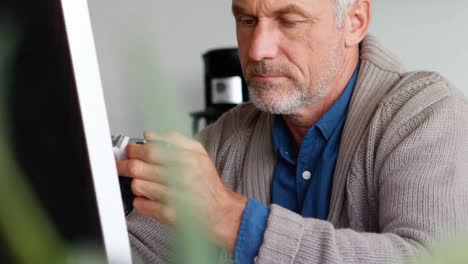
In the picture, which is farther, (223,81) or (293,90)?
(223,81)

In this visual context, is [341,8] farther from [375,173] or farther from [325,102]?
[375,173]

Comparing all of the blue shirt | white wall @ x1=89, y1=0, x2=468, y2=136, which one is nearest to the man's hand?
the blue shirt

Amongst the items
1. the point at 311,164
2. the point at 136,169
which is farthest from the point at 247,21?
the point at 136,169

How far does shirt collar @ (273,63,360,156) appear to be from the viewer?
1.22m

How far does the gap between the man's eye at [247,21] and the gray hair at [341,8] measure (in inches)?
6.5

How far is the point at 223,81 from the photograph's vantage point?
273 centimetres

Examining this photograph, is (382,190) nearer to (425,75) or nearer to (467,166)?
(467,166)

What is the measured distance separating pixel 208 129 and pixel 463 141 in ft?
1.97

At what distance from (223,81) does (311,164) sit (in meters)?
1.55

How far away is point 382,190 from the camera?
924mm

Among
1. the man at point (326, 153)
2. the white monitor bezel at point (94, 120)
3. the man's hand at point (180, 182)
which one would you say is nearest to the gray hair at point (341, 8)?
the man at point (326, 153)

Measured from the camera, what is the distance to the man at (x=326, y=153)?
2.34 feet

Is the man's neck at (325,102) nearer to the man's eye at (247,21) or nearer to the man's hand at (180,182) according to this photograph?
the man's eye at (247,21)

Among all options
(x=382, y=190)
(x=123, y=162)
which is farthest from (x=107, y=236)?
(x=382, y=190)
